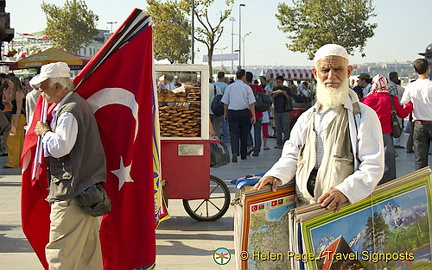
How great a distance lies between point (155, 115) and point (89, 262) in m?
1.46

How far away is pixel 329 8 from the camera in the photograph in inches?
1748

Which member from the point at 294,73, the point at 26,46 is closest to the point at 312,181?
the point at 294,73

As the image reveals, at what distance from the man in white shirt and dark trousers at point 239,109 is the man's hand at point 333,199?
30.7 ft

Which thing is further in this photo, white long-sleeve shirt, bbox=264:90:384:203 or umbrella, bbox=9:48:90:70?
umbrella, bbox=9:48:90:70

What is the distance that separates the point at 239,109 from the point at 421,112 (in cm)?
469

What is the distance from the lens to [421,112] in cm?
854

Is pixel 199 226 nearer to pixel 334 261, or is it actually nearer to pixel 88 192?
pixel 88 192

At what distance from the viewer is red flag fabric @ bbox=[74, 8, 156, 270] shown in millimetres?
4754

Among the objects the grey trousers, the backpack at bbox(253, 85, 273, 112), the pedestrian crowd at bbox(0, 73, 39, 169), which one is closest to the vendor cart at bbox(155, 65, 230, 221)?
the grey trousers

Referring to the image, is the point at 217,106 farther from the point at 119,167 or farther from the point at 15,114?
Result: the point at 119,167

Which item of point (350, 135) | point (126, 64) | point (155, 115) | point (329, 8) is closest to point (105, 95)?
point (126, 64)

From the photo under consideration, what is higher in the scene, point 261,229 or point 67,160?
point 67,160

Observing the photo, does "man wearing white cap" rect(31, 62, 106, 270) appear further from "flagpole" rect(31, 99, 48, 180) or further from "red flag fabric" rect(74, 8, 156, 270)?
"red flag fabric" rect(74, 8, 156, 270)

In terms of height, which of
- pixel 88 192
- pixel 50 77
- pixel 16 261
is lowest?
pixel 16 261
